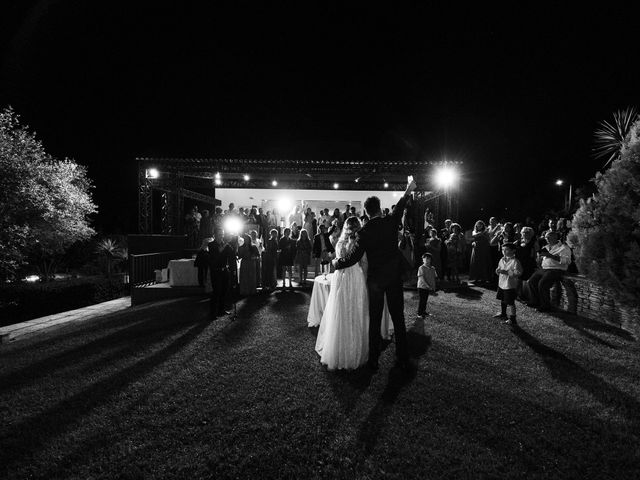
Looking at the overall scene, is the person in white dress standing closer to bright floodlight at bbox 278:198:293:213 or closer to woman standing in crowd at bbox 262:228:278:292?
woman standing in crowd at bbox 262:228:278:292

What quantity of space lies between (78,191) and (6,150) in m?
6.27

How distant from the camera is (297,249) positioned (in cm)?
1016

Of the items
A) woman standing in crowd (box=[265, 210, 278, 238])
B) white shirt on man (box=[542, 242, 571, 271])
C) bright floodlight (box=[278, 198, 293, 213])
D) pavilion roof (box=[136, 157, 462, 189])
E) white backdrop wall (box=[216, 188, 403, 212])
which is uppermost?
pavilion roof (box=[136, 157, 462, 189])

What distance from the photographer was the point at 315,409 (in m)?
3.23

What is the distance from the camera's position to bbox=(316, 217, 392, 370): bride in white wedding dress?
4.06 meters

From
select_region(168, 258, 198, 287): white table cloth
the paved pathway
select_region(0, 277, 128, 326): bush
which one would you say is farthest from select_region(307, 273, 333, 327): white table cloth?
select_region(0, 277, 128, 326): bush

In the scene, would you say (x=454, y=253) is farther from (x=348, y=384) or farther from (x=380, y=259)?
(x=348, y=384)

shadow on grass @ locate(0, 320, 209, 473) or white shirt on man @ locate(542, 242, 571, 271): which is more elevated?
white shirt on man @ locate(542, 242, 571, 271)

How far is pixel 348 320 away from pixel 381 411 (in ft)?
3.74

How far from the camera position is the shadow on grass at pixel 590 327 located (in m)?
5.25

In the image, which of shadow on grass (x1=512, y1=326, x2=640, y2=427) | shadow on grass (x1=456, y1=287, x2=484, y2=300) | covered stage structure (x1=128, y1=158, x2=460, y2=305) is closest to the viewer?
shadow on grass (x1=512, y1=326, x2=640, y2=427)

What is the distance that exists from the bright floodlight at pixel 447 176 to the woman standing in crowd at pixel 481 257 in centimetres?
361

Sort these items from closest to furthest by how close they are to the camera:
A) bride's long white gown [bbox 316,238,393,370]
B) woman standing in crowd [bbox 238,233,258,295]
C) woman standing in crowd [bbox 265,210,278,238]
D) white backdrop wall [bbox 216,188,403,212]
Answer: bride's long white gown [bbox 316,238,393,370] < woman standing in crowd [bbox 238,233,258,295] < woman standing in crowd [bbox 265,210,278,238] < white backdrop wall [bbox 216,188,403,212]

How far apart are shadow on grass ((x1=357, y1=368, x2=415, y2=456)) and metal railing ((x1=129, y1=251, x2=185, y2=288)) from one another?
914cm
